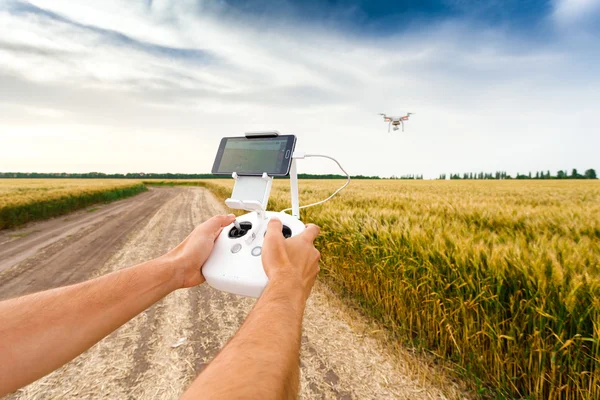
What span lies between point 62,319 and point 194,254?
0.50 m

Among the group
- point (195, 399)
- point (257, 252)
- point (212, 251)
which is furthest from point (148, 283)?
point (195, 399)

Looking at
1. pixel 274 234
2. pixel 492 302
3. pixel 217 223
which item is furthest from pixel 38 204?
pixel 492 302

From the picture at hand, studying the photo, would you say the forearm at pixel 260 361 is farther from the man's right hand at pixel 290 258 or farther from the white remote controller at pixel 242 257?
the white remote controller at pixel 242 257

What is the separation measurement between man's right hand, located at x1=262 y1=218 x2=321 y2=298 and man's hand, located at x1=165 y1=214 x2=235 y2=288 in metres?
0.33

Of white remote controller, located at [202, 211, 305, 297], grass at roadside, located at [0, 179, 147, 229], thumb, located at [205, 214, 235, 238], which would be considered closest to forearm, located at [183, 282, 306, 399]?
white remote controller, located at [202, 211, 305, 297]

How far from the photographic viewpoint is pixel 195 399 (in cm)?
52

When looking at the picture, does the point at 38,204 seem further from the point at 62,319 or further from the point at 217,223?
the point at 62,319

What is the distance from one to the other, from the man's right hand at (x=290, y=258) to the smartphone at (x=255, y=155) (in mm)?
335

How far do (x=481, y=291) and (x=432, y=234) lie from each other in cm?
90

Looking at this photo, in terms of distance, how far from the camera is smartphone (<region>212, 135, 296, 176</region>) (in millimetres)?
1480

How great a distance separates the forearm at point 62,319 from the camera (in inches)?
33.9

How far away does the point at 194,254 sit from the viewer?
1345mm

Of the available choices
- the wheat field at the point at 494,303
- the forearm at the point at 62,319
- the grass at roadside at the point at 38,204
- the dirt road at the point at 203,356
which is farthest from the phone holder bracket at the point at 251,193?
the grass at roadside at the point at 38,204

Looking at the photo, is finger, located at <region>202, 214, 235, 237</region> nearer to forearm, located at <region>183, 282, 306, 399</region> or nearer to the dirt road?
forearm, located at <region>183, 282, 306, 399</region>
